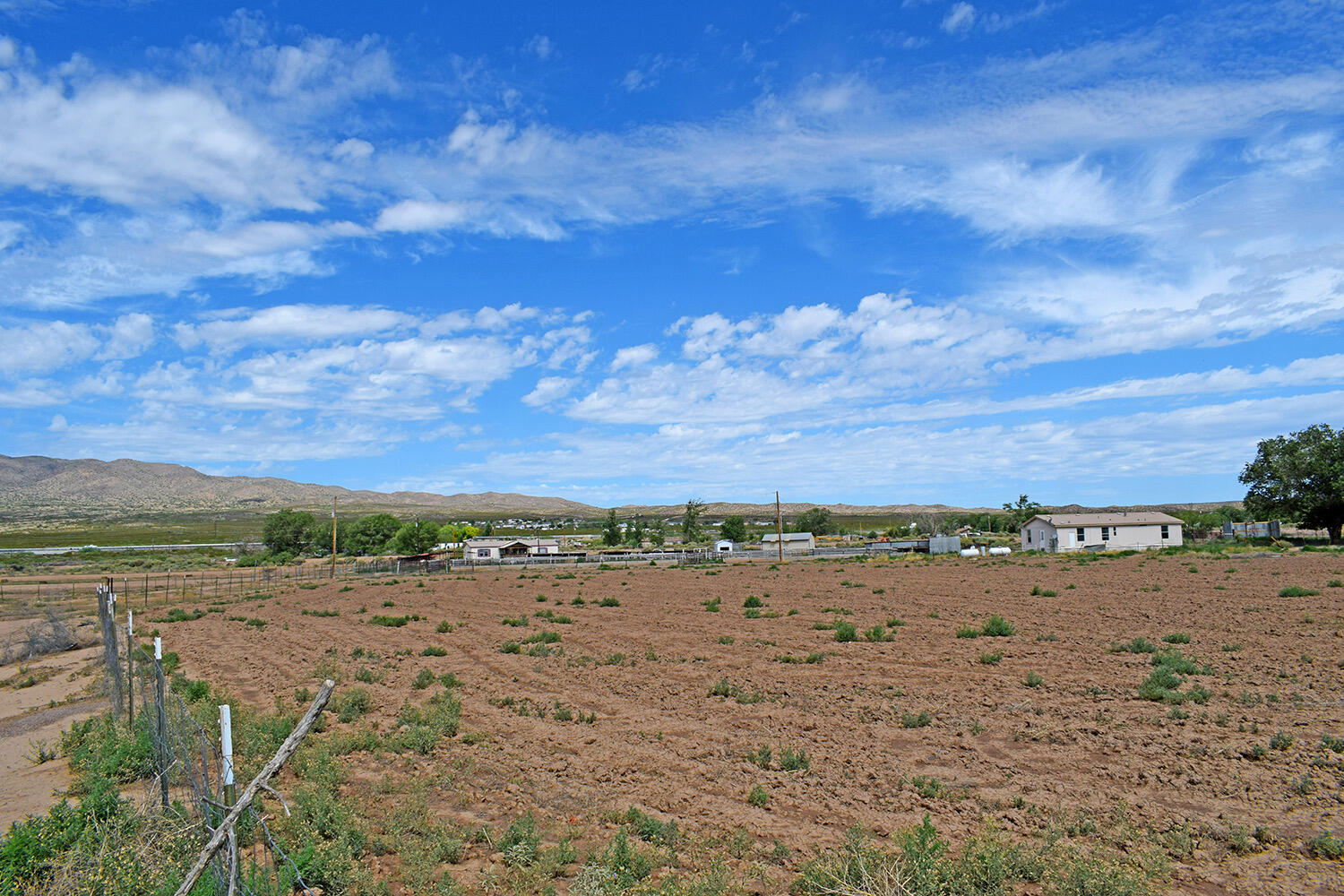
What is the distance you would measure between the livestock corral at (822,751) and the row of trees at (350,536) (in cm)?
8880

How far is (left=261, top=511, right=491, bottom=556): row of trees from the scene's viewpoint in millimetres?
112000

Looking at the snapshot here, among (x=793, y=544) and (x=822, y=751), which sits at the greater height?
(x=822, y=751)

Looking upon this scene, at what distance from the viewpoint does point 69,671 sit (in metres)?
22.1

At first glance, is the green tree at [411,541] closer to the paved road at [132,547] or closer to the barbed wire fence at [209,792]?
the paved road at [132,547]

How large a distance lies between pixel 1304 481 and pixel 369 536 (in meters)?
115

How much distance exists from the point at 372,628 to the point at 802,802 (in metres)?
23.5

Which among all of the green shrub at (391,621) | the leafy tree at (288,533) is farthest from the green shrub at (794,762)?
the leafy tree at (288,533)

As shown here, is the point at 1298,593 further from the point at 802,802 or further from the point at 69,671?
the point at 69,671

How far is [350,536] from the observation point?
11906 centimetres

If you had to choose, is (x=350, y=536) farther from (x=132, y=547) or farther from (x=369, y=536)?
(x=132, y=547)

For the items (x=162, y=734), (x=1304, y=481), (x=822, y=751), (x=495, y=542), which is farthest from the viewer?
(x=495, y=542)

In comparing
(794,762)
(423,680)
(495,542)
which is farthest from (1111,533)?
(794,762)

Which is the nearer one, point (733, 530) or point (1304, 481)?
point (1304, 481)

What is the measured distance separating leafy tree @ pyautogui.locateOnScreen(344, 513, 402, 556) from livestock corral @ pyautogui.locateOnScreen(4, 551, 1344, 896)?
95132 millimetres
